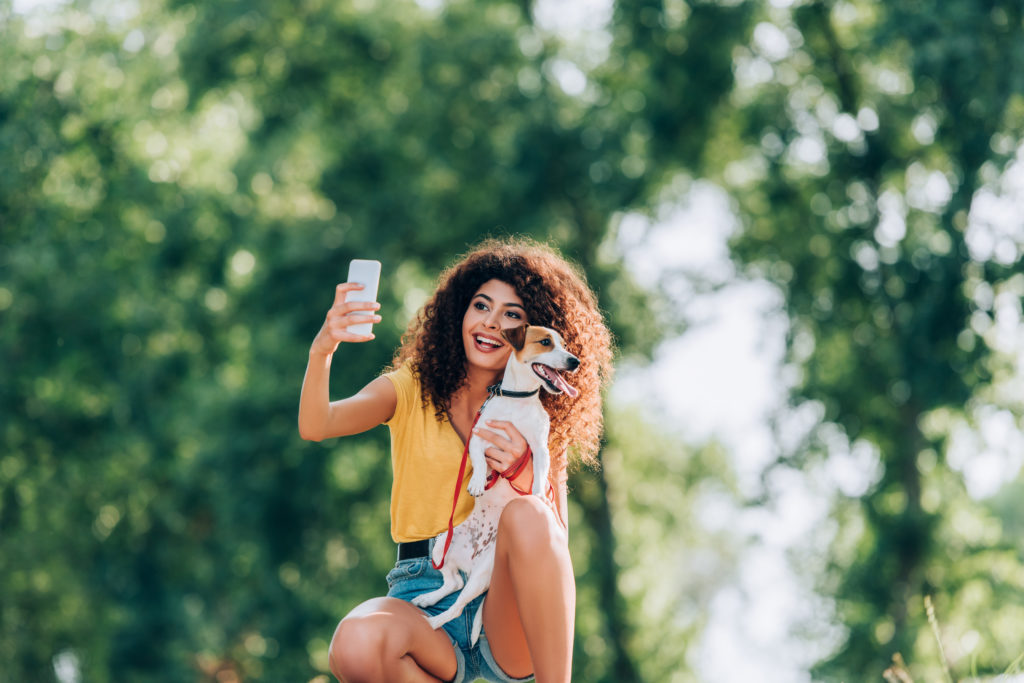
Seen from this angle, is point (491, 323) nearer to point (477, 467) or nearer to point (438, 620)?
point (477, 467)

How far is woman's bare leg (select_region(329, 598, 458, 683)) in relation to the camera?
121 inches

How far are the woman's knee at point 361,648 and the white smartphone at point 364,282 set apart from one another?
83 cm

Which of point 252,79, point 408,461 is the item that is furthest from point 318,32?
point 408,461

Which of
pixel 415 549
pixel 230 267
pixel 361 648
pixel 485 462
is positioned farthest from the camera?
pixel 230 267

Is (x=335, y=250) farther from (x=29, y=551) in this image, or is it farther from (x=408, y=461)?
(x=408, y=461)

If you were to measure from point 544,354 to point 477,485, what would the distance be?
0.44m

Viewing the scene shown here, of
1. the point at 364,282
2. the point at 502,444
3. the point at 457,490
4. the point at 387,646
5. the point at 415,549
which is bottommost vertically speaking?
the point at 387,646

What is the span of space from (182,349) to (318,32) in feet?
16.9

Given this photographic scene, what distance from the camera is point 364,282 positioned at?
10.8 feet

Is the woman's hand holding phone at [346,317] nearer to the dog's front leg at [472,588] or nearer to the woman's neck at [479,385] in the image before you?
A: the woman's neck at [479,385]

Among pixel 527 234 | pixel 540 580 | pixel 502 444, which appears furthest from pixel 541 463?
pixel 527 234

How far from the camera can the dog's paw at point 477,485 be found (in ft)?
10.8

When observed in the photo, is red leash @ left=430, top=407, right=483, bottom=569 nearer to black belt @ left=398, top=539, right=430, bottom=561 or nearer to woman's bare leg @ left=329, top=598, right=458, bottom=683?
black belt @ left=398, top=539, right=430, bottom=561

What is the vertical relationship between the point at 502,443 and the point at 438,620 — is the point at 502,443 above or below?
above
